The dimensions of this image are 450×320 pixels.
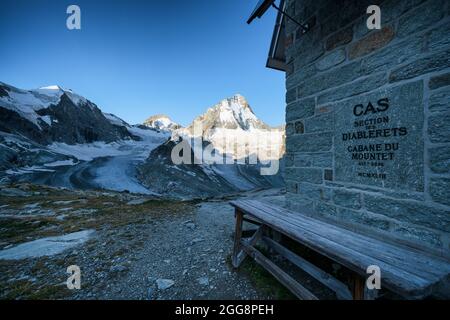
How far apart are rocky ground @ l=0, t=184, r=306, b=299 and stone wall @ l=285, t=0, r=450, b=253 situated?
6.51 feet

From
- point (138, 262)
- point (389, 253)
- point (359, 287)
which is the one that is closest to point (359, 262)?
point (359, 287)

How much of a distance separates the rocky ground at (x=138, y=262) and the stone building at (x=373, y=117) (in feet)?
6.47

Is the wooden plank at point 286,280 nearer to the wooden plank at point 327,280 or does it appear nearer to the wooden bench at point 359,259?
the wooden bench at point 359,259

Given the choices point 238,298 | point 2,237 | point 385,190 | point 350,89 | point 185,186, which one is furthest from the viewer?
point 185,186

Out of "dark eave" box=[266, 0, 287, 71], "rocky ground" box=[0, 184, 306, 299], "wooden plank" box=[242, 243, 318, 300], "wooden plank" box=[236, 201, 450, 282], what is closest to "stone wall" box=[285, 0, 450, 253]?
"wooden plank" box=[236, 201, 450, 282]

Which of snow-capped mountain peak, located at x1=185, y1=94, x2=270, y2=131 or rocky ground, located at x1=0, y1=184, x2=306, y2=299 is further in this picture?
snow-capped mountain peak, located at x1=185, y1=94, x2=270, y2=131

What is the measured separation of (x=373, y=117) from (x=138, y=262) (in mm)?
5320

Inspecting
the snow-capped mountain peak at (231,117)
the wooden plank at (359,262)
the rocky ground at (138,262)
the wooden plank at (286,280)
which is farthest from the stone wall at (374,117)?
the snow-capped mountain peak at (231,117)

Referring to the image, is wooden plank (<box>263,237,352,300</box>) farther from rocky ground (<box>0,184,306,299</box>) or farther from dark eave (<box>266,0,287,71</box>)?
dark eave (<box>266,0,287,71</box>)

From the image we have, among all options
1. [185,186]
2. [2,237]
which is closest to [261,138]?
[185,186]

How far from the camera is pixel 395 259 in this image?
6.64 ft

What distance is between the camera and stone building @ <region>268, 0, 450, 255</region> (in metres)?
2.19
